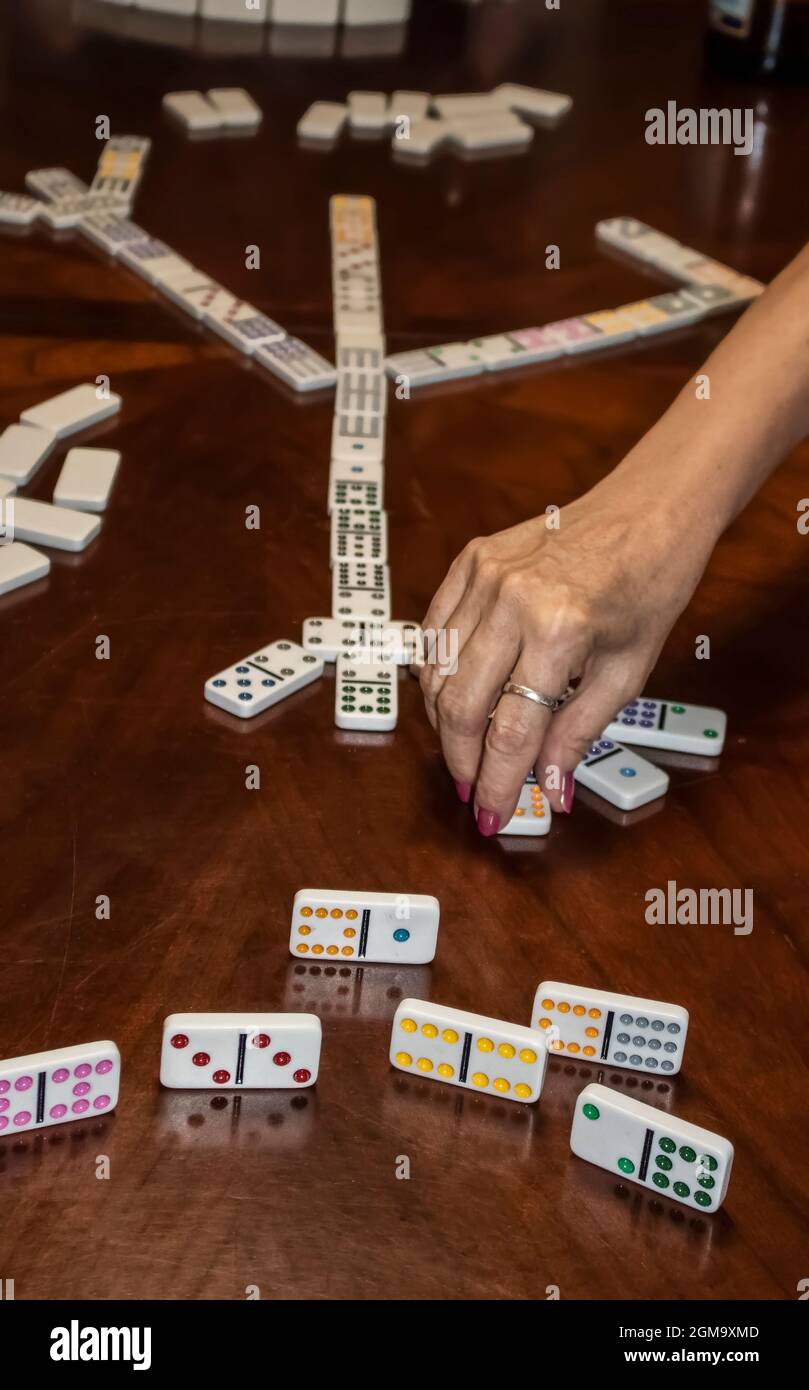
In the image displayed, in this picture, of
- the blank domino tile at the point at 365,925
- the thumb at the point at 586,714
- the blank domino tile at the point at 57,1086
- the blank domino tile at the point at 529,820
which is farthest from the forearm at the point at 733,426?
the blank domino tile at the point at 57,1086

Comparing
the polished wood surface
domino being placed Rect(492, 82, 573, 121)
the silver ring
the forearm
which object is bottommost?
the polished wood surface

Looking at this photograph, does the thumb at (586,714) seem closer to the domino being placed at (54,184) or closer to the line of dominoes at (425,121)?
the domino being placed at (54,184)

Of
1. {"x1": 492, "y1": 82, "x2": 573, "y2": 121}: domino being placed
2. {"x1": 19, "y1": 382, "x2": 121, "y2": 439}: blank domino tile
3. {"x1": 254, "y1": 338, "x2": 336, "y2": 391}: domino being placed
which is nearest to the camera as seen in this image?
{"x1": 19, "y1": 382, "x2": 121, "y2": 439}: blank domino tile

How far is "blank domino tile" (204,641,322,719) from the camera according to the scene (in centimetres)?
127

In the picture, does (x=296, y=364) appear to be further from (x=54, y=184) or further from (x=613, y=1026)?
(x=613, y=1026)

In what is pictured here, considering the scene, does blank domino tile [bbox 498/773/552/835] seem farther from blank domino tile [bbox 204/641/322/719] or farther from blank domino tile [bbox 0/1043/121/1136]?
blank domino tile [bbox 0/1043/121/1136]

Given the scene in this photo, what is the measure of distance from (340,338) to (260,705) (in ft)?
2.29

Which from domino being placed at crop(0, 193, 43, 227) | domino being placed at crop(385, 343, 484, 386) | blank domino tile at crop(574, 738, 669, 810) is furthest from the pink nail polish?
domino being placed at crop(0, 193, 43, 227)

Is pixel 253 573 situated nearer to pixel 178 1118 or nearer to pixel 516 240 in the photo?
pixel 178 1118

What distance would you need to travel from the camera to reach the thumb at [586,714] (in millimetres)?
1149

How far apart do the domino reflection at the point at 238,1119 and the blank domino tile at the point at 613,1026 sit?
0.16 metres

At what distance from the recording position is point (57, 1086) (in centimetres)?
91

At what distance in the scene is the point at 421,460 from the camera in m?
1.65

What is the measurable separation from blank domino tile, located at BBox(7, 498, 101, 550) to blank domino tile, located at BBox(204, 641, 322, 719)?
0.24 m
